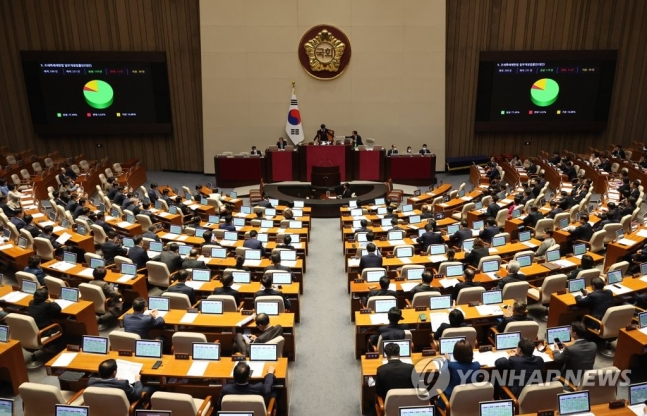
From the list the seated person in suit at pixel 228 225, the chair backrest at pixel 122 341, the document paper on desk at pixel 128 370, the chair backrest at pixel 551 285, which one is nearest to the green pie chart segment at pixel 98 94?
the seated person in suit at pixel 228 225

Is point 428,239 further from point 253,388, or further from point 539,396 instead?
point 253,388

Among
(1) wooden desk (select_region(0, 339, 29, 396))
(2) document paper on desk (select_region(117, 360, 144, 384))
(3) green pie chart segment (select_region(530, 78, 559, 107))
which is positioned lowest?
(1) wooden desk (select_region(0, 339, 29, 396))

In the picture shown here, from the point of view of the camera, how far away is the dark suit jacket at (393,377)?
18.7 ft

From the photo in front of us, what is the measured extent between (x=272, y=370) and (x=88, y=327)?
3.71 metres

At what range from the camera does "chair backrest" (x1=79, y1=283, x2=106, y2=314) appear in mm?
8414

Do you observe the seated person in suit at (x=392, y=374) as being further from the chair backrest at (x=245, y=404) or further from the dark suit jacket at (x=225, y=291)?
the dark suit jacket at (x=225, y=291)

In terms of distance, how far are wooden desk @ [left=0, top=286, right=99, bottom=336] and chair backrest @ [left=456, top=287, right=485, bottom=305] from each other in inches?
234

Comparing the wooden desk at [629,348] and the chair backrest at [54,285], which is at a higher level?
the chair backrest at [54,285]

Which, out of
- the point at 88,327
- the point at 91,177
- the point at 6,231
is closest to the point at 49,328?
the point at 88,327

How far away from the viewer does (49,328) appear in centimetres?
755

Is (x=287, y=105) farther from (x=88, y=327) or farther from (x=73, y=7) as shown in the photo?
(x=88, y=327)

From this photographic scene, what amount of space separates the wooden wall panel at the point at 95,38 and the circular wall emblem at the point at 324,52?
4.64 m

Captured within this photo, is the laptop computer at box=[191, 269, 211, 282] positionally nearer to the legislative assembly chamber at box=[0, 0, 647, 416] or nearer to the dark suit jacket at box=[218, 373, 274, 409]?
the legislative assembly chamber at box=[0, 0, 647, 416]

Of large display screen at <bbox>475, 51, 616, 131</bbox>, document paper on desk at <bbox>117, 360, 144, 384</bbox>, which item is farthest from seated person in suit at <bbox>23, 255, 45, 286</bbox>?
large display screen at <bbox>475, 51, 616, 131</bbox>
